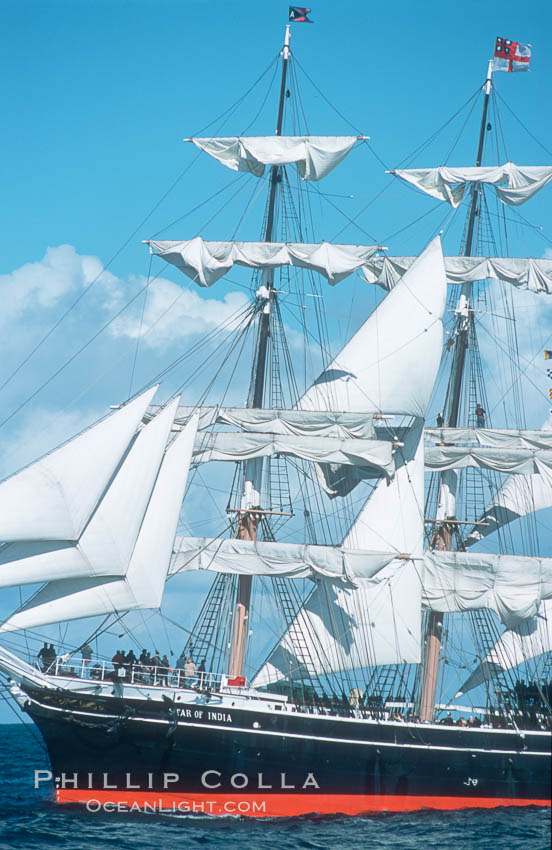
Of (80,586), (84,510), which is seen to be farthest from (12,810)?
(84,510)

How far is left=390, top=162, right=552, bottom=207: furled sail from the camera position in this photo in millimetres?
46188

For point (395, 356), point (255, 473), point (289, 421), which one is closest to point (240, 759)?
point (255, 473)

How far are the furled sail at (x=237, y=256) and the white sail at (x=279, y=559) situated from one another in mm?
9317

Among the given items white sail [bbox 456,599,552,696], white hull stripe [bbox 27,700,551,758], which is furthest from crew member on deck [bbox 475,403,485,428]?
white hull stripe [bbox 27,700,551,758]

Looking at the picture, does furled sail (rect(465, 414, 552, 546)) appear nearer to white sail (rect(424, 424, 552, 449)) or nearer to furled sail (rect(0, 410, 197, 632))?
white sail (rect(424, 424, 552, 449))

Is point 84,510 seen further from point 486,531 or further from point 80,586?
Answer: point 486,531

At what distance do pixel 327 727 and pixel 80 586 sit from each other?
8.76 meters

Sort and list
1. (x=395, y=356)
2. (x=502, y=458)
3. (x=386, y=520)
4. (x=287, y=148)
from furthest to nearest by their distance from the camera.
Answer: (x=502, y=458) < (x=287, y=148) < (x=386, y=520) < (x=395, y=356)

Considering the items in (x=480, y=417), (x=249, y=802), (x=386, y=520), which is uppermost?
(x=480, y=417)

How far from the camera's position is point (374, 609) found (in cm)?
4169

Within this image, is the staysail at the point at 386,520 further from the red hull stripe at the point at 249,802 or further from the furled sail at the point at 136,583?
the furled sail at the point at 136,583

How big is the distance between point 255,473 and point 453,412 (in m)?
8.64

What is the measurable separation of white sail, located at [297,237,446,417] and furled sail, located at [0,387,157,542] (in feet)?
32.7

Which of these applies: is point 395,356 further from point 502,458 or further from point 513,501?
point 513,501
